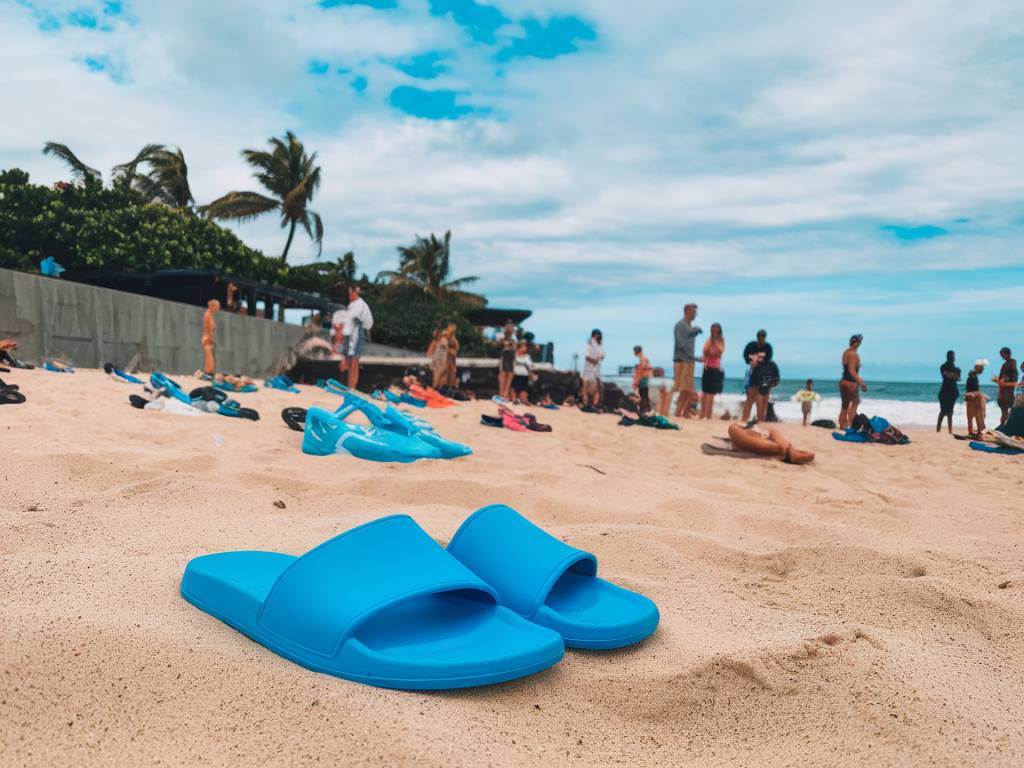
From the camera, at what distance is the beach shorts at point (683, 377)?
403 inches

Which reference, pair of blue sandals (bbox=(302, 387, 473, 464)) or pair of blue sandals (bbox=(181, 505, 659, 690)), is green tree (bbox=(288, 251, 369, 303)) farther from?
pair of blue sandals (bbox=(181, 505, 659, 690))

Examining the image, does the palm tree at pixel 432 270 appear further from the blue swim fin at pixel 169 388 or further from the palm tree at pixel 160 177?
the blue swim fin at pixel 169 388

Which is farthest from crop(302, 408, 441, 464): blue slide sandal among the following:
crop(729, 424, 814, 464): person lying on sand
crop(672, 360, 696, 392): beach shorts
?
crop(672, 360, 696, 392): beach shorts

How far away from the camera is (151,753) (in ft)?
3.48

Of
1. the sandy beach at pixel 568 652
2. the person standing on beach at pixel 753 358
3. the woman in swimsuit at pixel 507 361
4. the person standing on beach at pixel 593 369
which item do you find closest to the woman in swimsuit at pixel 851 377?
the person standing on beach at pixel 753 358

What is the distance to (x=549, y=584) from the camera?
161 cm

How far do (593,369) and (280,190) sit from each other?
843 inches

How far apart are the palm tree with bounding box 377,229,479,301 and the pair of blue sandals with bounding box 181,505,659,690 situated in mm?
32084

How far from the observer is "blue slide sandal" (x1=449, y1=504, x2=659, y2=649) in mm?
1582

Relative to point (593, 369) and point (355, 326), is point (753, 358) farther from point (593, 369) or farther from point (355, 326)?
point (355, 326)

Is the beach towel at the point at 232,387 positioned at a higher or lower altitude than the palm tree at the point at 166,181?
lower

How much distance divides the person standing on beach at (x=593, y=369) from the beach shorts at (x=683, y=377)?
5.46 feet

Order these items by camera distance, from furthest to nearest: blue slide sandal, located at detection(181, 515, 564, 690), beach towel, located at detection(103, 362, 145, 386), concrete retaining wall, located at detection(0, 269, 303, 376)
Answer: concrete retaining wall, located at detection(0, 269, 303, 376)
beach towel, located at detection(103, 362, 145, 386)
blue slide sandal, located at detection(181, 515, 564, 690)

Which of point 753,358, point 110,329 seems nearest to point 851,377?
point 753,358
